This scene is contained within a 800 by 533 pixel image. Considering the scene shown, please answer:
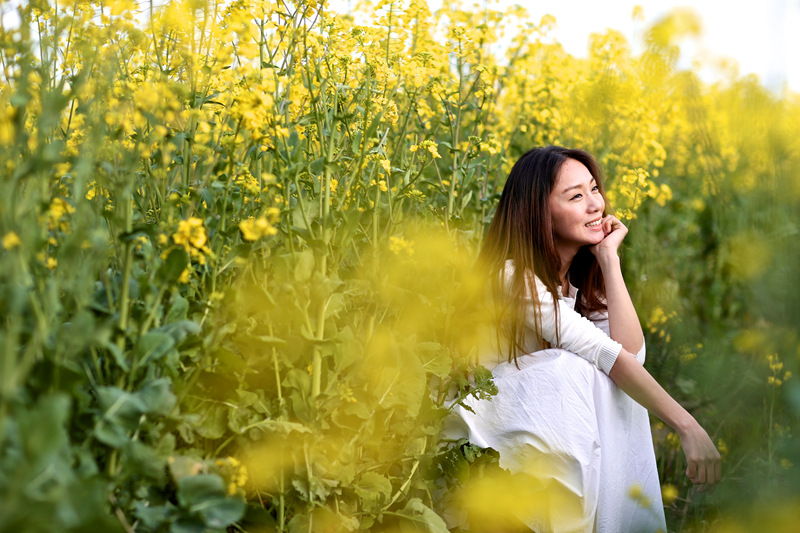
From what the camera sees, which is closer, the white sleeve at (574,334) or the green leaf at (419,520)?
the green leaf at (419,520)

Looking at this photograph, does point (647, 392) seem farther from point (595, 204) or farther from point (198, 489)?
point (198, 489)

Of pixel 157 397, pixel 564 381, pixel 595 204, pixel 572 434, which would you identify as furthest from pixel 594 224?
pixel 157 397

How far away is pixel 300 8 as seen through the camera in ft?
5.11

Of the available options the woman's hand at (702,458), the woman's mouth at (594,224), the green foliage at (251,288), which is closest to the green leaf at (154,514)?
the green foliage at (251,288)

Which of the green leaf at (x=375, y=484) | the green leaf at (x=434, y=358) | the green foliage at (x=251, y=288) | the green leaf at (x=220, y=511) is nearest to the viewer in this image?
the green foliage at (x=251, y=288)

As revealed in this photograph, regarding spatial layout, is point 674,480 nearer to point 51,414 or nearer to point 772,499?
point 772,499

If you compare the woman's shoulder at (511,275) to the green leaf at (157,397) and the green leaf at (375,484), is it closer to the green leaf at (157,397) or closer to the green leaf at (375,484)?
the green leaf at (375,484)

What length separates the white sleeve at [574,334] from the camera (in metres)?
1.85

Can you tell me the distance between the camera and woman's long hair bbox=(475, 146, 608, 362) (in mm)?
1962

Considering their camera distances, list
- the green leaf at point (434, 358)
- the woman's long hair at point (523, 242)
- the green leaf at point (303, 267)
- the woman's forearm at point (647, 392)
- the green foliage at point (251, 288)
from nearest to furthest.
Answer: the green foliage at point (251, 288), the green leaf at point (303, 267), the green leaf at point (434, 358), the woman's forearm at point (647, 392), the woman's long hair at point (523, 242)

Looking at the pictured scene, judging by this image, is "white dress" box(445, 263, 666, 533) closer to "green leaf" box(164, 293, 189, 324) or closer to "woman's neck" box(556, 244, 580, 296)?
"woman's neck" box(556, 244, 580, 296)

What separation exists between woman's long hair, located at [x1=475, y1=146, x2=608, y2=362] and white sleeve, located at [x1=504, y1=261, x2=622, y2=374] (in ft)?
0.06

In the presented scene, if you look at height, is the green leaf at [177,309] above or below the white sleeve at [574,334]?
above

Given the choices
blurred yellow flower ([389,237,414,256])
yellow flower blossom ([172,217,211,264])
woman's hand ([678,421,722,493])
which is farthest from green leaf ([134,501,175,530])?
woman's hand ([678,421,722,493])
